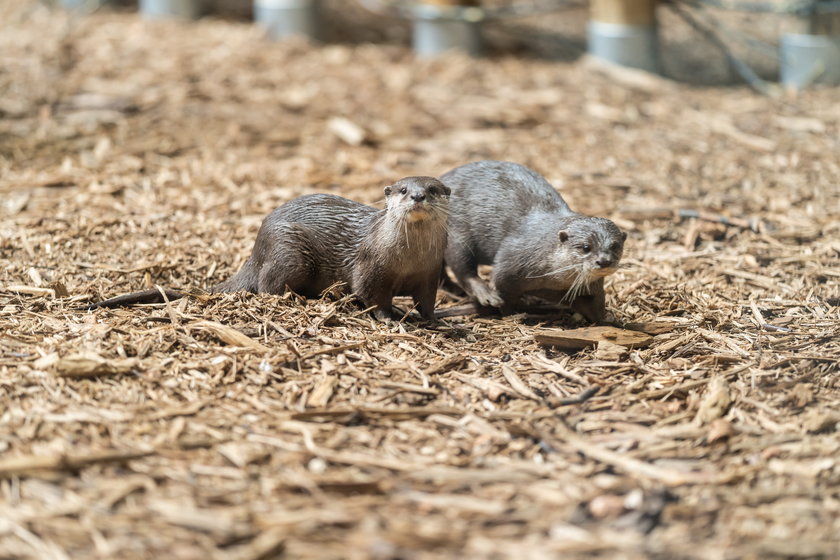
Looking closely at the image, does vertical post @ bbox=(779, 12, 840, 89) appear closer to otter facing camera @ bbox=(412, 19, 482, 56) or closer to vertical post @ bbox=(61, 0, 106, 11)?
otter facing camera @ bbox=(412, 19, 482, 56)

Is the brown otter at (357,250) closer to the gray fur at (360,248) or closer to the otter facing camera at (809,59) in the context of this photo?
the gray fur at (360,248)

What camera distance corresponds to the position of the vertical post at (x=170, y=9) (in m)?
9.18

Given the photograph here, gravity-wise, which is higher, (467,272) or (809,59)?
(809,59)

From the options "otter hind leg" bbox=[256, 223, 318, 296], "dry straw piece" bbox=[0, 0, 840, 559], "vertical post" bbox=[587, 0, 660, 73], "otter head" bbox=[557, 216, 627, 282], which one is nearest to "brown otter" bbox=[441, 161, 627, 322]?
"otter head" bbox=[557, 216, 627, 282]

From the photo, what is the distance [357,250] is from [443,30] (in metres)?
5.02

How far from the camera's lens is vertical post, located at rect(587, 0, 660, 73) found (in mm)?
8203

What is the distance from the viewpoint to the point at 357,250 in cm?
429

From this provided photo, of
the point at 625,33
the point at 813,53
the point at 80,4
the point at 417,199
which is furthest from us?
the point at 80,4

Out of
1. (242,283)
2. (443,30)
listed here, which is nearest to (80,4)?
Answer: (443,30)

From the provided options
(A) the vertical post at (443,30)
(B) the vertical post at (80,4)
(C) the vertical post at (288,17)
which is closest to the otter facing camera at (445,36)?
(A) the vertical post at (443,30)

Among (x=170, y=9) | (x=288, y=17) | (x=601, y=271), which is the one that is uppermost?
(x=170, y=9)

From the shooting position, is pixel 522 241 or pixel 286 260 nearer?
pixel 286 260

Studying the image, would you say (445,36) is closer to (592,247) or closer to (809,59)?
(809,59)

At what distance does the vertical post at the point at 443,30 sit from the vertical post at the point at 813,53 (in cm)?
273
